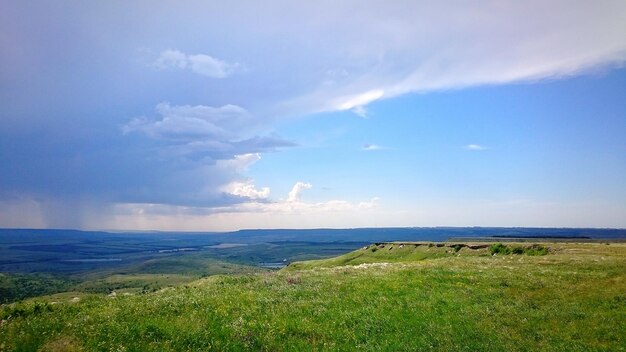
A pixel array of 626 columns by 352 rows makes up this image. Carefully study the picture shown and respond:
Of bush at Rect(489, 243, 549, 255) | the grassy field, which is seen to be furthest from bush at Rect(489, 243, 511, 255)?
the grassy field

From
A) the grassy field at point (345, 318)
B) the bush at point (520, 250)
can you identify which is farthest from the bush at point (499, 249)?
the grassy field at point (345, 318)

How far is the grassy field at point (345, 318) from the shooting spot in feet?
53.4

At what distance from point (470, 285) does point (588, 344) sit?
1043 cm

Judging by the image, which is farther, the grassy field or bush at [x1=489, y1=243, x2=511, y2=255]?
bush at [x1=489, y1=243, x2=511, y2=255]

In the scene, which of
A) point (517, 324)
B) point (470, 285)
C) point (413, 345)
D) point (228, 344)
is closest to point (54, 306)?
point (228, 344)

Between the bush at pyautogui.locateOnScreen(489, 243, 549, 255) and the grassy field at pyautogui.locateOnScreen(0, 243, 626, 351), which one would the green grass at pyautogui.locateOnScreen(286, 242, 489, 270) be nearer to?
the bush at pyautogui.locateOnScreen(489, 243, 549, 255)

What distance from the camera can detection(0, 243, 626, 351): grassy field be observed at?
53.4 feet

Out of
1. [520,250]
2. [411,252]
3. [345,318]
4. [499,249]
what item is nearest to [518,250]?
[520,250]

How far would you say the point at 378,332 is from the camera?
1888 centimetres

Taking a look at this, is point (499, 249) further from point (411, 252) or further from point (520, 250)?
point (411, 252)

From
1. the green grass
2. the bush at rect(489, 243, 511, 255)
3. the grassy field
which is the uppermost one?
the grassy field

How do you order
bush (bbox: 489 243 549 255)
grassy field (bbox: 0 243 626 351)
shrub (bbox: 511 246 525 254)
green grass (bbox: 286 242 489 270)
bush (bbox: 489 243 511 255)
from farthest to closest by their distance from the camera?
green grass (bbox: 286 242 489 270)
bush (bbox: 489 243 511 255)
shrub (bbox: 511 246 525 254)
bush (bbox: 489 243 549 255)
grassy field (bbox: 0 243 626 351)

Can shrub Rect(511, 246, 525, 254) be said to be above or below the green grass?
above

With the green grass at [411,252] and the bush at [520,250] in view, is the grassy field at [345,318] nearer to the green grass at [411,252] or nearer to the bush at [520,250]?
the bush at [520,250]
